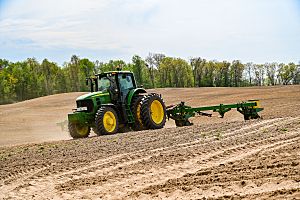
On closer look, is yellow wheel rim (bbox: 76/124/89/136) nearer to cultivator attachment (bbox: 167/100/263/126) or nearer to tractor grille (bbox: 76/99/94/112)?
tractor grille (bbox: 76/99/94/112)

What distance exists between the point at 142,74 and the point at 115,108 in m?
61.2

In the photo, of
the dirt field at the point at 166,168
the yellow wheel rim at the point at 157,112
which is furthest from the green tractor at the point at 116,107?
the dirt field at the point at 166,168

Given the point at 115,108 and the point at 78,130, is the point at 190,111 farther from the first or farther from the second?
the point at 78,130

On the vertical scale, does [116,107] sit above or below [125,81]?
below

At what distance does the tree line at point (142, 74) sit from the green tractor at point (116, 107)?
171 ft

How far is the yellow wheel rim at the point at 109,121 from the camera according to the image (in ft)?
48.1

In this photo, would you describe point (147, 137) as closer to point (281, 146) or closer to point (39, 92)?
point (281, 146)

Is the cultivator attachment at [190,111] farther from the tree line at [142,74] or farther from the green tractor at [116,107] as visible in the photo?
the tree line at [142,74]

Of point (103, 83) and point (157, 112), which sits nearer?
point (103, 83)

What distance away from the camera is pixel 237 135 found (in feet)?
36.6

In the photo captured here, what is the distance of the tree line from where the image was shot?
70875 millimetres

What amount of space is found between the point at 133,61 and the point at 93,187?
68158mm

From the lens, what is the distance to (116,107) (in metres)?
15.6

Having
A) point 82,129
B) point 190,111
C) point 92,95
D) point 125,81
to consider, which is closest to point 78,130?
point 82,129
